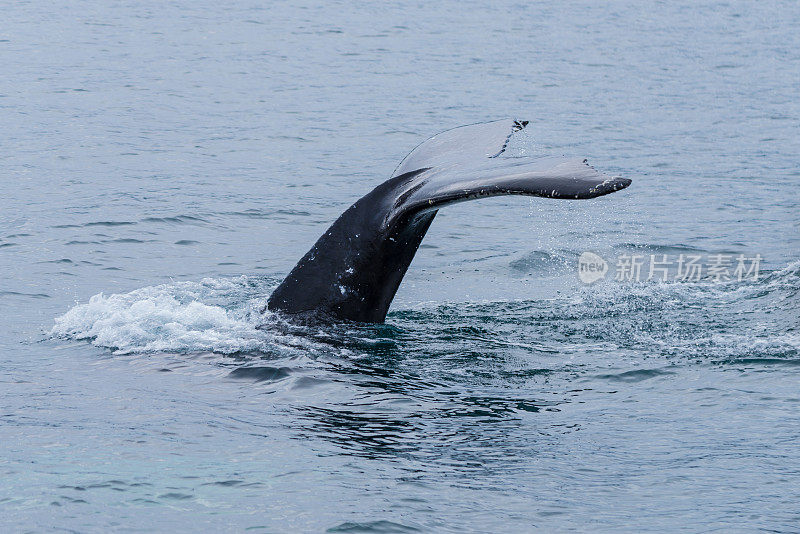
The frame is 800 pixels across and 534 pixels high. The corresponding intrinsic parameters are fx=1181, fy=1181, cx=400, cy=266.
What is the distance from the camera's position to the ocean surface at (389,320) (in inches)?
263

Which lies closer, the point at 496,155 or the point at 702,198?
the point at 496,155

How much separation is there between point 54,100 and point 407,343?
52.2ft

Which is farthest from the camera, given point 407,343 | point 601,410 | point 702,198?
point 702,198

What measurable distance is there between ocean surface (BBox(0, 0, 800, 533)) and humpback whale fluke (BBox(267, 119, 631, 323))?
27 centimetres

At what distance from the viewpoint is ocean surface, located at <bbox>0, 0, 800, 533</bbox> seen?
21.9ft

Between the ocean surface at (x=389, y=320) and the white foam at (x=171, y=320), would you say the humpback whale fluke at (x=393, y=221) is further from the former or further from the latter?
the white foam at (x=171, y=320)

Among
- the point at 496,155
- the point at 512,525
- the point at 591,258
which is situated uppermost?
the point at 496,155

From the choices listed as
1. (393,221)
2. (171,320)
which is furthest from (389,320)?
(393,221)

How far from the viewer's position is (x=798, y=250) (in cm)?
1311

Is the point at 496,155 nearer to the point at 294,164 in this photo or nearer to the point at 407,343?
the point at 407,343

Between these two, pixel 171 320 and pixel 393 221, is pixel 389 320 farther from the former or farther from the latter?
pixel 393 221

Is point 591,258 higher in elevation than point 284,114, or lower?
lower

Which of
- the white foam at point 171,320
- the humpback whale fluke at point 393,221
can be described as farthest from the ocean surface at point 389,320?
the humpback whale fluke at point 393,221

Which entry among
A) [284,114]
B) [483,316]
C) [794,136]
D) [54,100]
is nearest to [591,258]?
[483,316]
